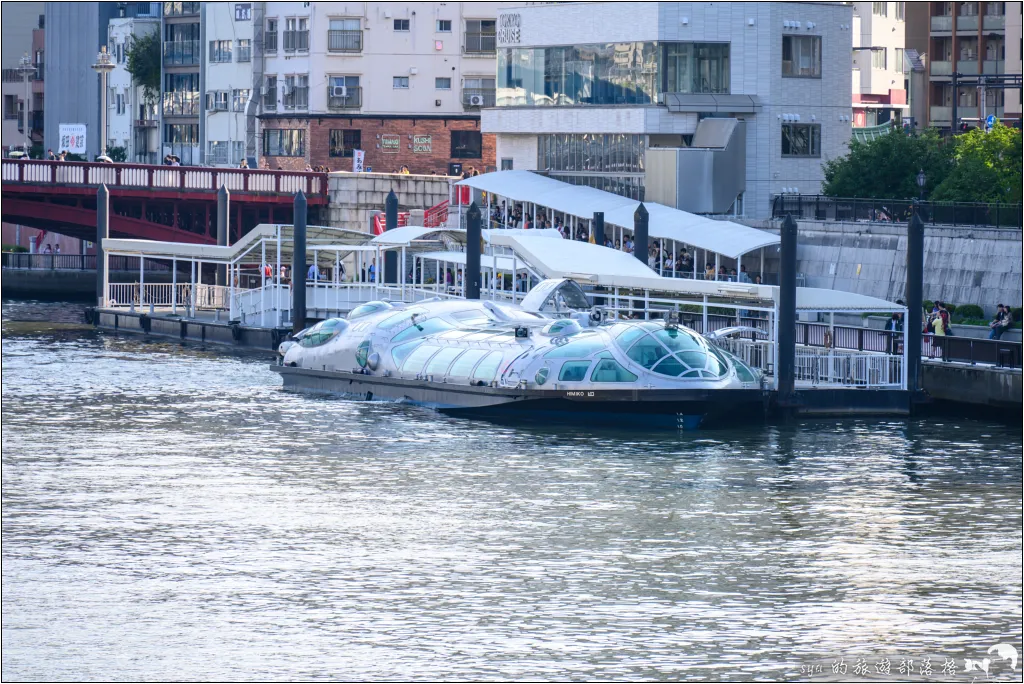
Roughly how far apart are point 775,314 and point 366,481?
14325 mm

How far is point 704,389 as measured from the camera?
47.9 metres

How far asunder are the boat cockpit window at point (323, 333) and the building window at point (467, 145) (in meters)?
56.3

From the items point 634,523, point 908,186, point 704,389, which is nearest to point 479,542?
point 634,523

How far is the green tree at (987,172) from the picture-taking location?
72562 mm

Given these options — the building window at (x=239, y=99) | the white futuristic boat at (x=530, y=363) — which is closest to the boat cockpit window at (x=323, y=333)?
the white futuristic boat at (x=530, y=363)

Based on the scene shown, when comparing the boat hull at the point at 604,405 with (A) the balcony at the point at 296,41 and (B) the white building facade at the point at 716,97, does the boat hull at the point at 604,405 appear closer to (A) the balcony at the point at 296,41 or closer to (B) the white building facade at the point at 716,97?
(B) the white building facade at the point at 716,97

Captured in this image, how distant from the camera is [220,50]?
407 ft

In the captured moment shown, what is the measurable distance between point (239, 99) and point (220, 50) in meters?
3.98

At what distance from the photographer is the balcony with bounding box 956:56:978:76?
112562 mm

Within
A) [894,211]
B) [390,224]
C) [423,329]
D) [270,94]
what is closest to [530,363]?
[423,329]

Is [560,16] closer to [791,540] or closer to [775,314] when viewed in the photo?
[775,314]

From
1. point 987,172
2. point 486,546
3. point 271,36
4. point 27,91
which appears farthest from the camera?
point 27,91

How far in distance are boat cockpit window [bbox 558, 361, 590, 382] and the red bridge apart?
153 feet

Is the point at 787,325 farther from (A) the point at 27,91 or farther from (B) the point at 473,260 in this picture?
(A) the point at 27,91
